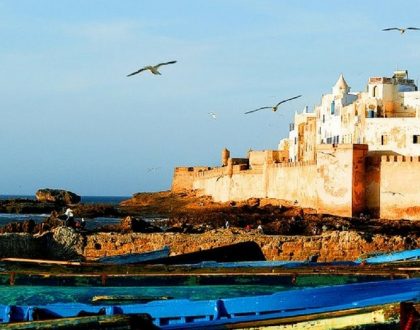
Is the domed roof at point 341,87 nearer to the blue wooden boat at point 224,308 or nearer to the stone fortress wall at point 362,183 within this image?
the stone fortress wall at point 362,183

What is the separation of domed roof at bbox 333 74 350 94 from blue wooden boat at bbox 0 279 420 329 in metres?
44.6

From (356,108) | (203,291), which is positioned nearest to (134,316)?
(203,291)

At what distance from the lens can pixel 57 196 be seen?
7712 cm

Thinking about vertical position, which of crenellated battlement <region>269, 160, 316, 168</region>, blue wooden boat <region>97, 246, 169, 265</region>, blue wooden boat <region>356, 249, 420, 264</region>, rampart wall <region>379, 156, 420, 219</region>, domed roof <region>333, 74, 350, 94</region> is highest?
domed roof <region>333, 74, 350, 94</region>

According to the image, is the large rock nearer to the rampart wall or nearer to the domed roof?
the domed roof

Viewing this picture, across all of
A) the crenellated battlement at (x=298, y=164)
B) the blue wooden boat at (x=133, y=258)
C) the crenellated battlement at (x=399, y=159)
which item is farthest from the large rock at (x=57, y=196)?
the blue wooden boat at (x=133, y=258)

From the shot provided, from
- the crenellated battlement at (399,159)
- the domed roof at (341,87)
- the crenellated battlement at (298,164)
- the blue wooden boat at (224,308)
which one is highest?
the domed roof at (341,87)

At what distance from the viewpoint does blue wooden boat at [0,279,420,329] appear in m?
9.32

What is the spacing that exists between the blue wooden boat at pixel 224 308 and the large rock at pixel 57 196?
216 feet

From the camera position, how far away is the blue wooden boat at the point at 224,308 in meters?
9.32

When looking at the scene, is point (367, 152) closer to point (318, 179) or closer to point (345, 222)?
point (318, 179)

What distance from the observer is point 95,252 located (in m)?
18.0

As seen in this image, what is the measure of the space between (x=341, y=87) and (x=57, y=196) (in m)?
30.7

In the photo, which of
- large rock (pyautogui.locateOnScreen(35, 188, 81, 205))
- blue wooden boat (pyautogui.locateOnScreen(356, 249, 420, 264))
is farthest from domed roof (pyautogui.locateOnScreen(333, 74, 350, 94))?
A: blue wooden boat (pyautogui.locateOnScreen(356, 249, 420, 264))
